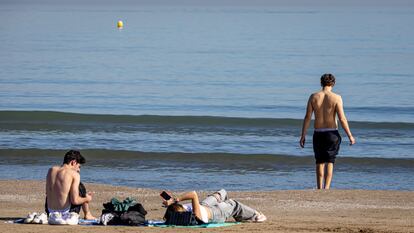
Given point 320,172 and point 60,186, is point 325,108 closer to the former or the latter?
point 320,172

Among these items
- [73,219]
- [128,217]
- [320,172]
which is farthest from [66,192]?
[320,172]

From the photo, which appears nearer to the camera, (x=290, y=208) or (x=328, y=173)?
(x=290, y=208)

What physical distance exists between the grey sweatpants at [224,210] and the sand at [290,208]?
15 cm

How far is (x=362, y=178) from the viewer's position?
56.8ft

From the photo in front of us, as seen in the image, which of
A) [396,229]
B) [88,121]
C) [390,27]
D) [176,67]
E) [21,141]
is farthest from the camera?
[390,27]

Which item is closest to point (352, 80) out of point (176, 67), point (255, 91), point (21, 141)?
point (255, 91)

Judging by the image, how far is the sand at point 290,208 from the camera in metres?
10.4

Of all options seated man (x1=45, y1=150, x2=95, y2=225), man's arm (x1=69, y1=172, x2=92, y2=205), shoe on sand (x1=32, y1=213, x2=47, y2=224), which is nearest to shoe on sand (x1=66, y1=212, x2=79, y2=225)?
seated man (x1=45, y1=150, x2=95, y2=225)

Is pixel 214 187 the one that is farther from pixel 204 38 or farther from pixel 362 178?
pixel 204 38

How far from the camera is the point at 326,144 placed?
42.4 feet

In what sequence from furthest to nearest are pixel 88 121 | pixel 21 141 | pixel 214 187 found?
pixel 88 121, pixel 21 141, pixel 214 187

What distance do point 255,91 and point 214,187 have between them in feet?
56.8

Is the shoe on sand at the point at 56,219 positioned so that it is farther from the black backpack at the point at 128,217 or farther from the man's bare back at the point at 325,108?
the man's bare back at the point at 325,108

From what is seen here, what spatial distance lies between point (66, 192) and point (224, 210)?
5.55 ft
